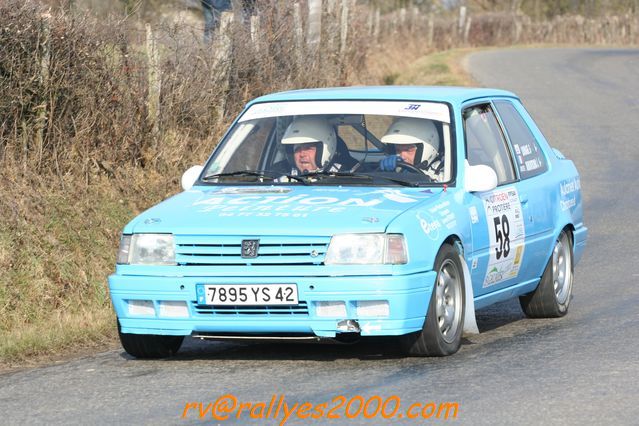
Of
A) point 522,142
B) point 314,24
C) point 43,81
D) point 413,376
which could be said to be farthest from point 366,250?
point 314,24

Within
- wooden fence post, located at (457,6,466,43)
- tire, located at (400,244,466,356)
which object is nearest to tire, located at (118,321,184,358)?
tire, located at (400,244,466,356)

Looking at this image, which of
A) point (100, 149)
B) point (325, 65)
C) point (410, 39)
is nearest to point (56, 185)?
point (100, 149)

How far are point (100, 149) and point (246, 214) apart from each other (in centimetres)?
528

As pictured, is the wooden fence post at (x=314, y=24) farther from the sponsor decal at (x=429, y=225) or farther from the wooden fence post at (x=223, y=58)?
the sponsor decal at (x=429, y=225)

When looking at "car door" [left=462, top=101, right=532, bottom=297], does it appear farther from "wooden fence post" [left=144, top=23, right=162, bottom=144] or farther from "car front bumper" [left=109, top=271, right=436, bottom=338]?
"wooden fence post" [left=144, top=23, right=162, bottom=144]

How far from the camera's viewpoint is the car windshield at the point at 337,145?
8.67 meters

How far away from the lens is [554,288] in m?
9.58

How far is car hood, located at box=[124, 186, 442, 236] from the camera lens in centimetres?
761

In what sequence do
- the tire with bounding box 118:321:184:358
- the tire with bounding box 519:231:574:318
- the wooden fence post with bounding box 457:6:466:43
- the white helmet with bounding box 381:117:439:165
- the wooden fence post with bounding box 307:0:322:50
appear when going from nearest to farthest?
the tire with bounding box 118:321:184:358 → the white helmet with bounding box 381:117:439:165 → the tire with bounding box 519:231:574:318 → the wooden fence post with bounding box 307:0:322:50 → the wooden fence post with bounding box 457:6:466:43

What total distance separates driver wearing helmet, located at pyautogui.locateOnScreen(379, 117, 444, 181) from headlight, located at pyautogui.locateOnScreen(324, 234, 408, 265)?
1207 mm

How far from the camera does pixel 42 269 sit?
34.7ft

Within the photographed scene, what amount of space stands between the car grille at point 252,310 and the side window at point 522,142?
254 centimetres

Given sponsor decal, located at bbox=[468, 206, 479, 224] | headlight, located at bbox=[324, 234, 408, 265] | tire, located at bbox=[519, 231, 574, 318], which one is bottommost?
tire, located at bbox=[519, 231, 574, 318]

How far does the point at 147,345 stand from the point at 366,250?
5.01 ft
